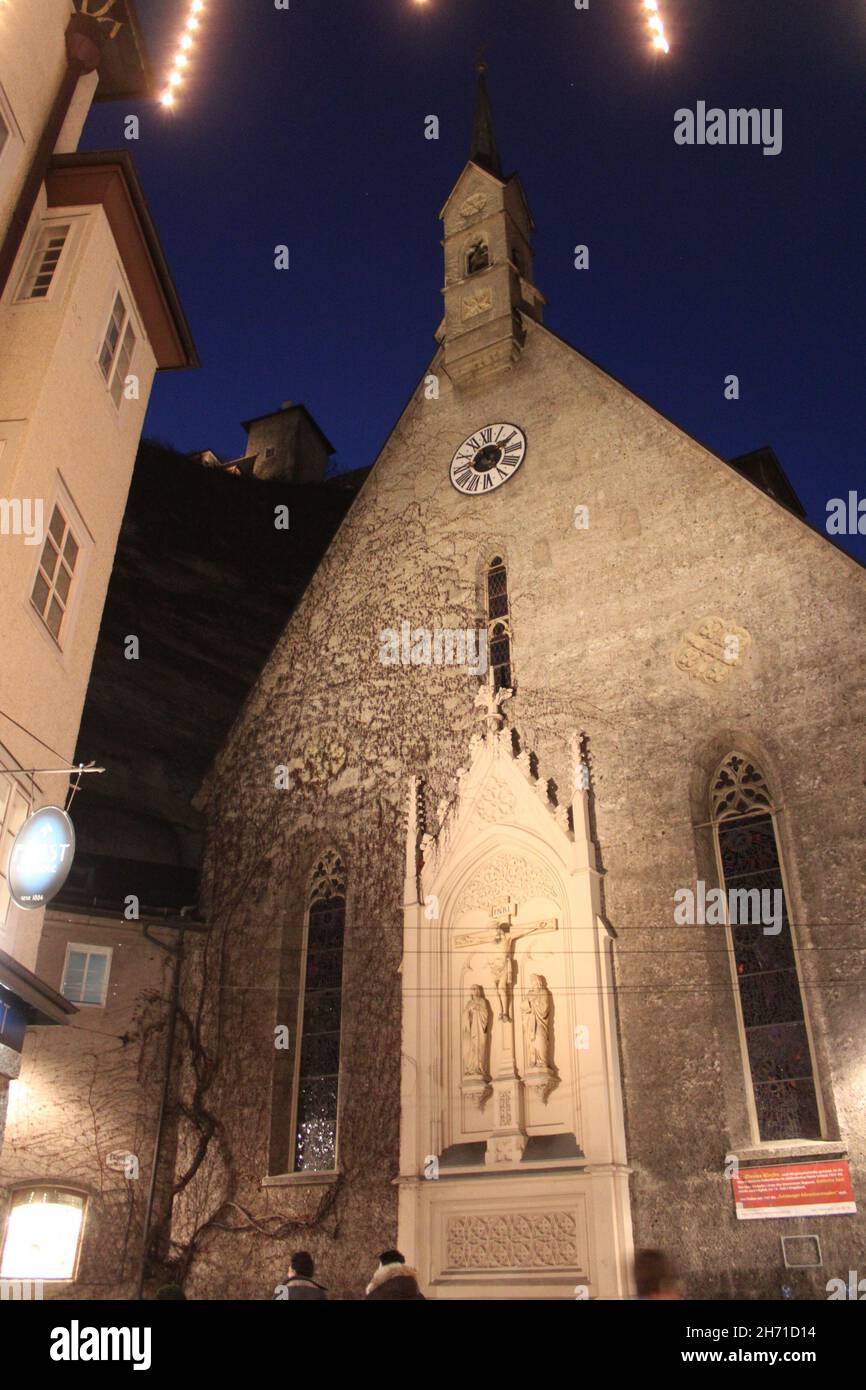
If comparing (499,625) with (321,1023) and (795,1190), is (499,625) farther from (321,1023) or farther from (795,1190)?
(795,1190)

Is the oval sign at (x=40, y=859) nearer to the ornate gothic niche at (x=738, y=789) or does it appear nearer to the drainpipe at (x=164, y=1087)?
the drainpipe at (x=164, y=1087)

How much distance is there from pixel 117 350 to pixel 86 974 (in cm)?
776

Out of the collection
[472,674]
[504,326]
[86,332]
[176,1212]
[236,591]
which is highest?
[236,591]

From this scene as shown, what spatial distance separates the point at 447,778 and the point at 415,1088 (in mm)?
3837

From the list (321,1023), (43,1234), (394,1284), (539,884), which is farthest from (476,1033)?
(394,1284)

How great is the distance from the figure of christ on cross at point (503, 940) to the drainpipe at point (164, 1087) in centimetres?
406

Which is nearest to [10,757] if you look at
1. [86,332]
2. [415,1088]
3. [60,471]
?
[60,471]

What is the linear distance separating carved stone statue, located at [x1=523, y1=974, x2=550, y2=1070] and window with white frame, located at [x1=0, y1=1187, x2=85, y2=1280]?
566cm

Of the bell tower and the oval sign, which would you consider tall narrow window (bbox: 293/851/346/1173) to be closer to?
the oval sign

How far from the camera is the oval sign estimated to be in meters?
8.92

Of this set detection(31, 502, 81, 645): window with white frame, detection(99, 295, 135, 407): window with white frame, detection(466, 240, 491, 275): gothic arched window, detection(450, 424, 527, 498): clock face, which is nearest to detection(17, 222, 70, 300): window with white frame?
detection(99, 295, 135, 407): window with white frame

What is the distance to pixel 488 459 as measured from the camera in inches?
637

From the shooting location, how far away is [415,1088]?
12.4 metres

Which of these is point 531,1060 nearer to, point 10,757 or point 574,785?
point 574,785
